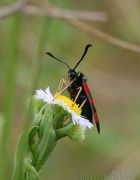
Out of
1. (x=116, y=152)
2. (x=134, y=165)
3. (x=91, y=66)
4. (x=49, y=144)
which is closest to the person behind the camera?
(x=49, y=144)

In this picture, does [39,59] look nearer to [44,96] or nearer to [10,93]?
[44,96]

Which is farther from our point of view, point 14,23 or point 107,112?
point 107,112

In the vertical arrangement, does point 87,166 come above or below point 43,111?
below

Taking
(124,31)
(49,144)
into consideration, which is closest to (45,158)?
(49,144)

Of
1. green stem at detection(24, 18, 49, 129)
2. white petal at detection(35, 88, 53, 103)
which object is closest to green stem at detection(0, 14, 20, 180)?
white petal at detection(35, 88, 53, 103)

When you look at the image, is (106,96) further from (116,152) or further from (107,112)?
(116,152)

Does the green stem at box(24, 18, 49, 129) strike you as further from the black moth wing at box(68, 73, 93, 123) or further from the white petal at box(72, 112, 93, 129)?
the black moth wing at box(68, 73, 93, 123)

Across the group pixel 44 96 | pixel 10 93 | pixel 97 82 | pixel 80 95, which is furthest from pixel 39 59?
pixel 97 82
